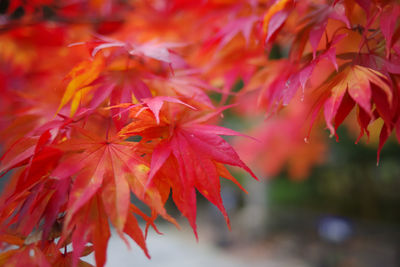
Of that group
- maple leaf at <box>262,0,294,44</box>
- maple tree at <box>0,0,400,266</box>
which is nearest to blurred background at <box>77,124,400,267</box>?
maple tree at <box>0,0,400,266</box>

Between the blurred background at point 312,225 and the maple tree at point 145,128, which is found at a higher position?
the maple tree at point 145,128

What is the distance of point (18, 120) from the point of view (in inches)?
31.0

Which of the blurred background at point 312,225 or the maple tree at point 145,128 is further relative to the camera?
the blurred background at point 312,225

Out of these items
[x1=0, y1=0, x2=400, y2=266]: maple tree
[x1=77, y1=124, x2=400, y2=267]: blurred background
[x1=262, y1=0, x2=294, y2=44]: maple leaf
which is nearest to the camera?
[x1=0, y1=0, x2=400, y2=266]: maple tree

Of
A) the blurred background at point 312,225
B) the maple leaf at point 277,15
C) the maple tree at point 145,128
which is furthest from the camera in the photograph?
the blurred background at point 312,225

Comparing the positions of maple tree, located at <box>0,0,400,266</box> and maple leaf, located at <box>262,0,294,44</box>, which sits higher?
maple leaf, located at <box>262,0,294,44</box>

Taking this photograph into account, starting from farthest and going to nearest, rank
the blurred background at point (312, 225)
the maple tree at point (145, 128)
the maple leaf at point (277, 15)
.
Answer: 1. the blurred background at point (312, 225)
2. the maple leaf at point (277, 15)
3. the maple tree at point (145, 128)

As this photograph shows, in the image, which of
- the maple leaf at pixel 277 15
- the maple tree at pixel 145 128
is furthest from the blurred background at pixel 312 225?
the maple leaf at pixel 277 15

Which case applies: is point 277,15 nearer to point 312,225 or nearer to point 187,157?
point 187,157

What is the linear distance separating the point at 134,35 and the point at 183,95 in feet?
3.17

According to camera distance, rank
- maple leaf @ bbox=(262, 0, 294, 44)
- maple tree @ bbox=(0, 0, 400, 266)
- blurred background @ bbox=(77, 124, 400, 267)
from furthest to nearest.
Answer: blurred background @ bbox=(77, 124, 400, 267), maple leaf @ bbox=(262, 0, 294, 44), maple tree @ bbox=(0, 0, 400, 266)

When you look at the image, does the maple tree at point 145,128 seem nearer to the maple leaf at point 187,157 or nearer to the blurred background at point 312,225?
the maple leaf at point 187,157

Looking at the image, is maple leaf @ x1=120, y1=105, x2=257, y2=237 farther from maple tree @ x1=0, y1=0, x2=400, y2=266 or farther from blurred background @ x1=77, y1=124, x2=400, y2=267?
blurred background @ x1=77, y1=124, x2=400, y2=267

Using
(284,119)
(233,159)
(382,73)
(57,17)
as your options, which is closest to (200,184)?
(233,159)
